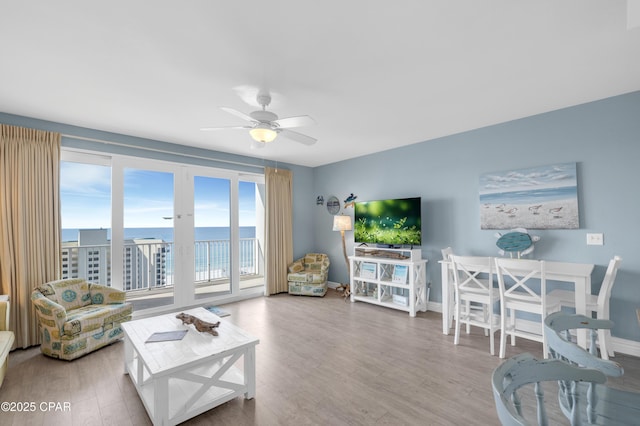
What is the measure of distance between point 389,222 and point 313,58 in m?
2.98

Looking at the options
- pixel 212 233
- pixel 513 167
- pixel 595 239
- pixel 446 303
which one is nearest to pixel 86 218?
pixel 212 233

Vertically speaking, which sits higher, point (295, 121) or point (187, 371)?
point (295, 121)

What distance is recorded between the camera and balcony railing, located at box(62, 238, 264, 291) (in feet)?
14.1

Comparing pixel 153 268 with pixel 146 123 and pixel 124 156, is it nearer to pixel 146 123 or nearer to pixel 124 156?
pixel 124 156

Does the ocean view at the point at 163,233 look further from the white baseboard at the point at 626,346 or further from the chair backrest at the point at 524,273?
the white baseboard at the point at 626,346

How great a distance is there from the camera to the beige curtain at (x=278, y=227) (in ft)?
17.4

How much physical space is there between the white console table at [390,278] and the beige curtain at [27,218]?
397cm

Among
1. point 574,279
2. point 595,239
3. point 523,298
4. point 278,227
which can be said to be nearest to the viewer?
point 574,279

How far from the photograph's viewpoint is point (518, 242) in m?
3.22

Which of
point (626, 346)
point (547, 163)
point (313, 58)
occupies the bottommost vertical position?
point (626, 346)

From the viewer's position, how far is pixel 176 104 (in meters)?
2.90

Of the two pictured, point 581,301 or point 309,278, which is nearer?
point 581,301

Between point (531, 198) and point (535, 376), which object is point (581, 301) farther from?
point (535, 376)

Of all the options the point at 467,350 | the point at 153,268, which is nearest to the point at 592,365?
the point at 467,350
